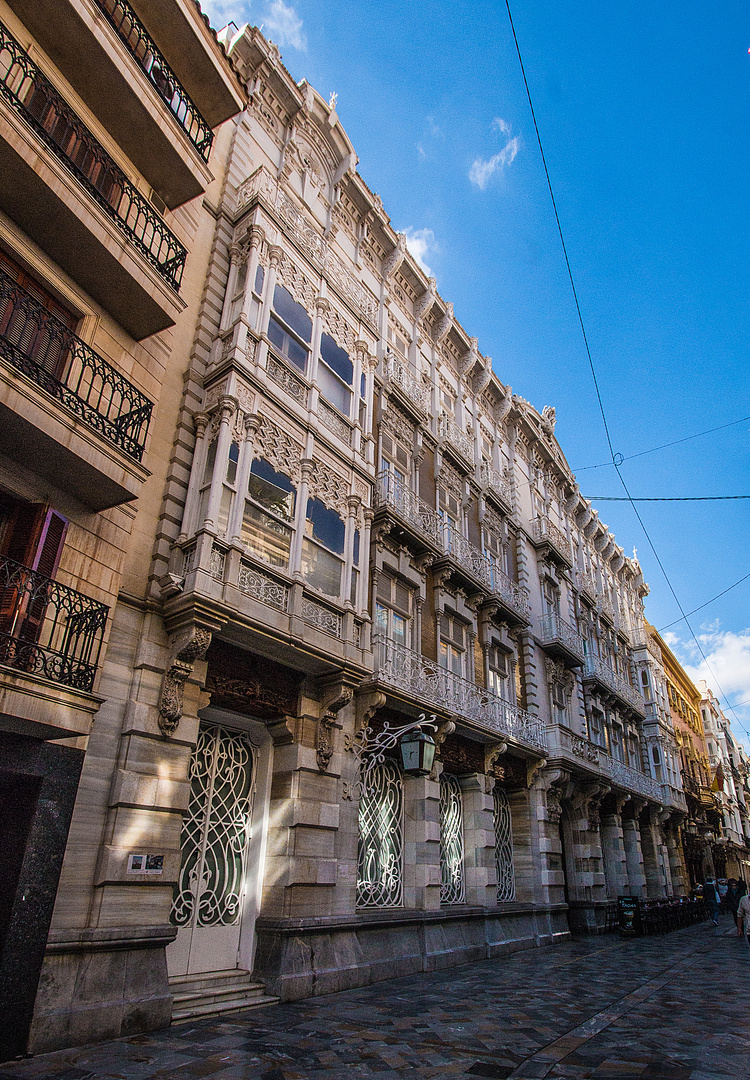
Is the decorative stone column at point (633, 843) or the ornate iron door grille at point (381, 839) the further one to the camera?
the decorative stone column at point (633, 843)

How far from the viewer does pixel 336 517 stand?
1379cm

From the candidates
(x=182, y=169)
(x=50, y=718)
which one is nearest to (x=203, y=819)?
(x=50, y=718)

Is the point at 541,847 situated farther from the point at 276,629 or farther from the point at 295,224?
the point at 295,224

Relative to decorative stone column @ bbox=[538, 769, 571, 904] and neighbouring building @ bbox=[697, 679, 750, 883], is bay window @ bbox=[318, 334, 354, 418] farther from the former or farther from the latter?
neighbouring building @ bbox=[697, 679, 750, 883]

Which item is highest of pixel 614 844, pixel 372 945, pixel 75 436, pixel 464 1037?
pixel 75 436

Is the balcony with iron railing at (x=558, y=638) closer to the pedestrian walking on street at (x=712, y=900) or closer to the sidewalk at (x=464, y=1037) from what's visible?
the sidewalk at (x=464, y=1037)

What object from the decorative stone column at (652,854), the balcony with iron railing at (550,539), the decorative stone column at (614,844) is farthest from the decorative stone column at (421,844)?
the decorative stone column at (652,854)

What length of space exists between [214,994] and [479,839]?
908 centimetres

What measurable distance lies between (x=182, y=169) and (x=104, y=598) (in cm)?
815

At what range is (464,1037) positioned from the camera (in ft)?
25.7

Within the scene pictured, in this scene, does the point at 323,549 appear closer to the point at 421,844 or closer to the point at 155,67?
the point at 421,844

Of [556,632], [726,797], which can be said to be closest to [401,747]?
[556,632]

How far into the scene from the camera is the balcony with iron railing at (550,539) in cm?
2562

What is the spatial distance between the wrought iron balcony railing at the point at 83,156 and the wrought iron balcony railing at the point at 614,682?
21782 millimetres
